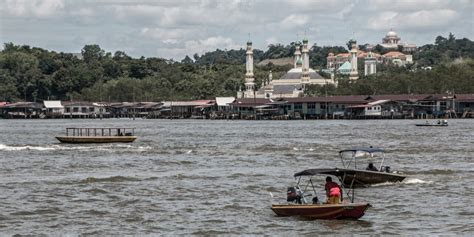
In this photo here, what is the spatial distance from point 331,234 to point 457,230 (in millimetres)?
4431

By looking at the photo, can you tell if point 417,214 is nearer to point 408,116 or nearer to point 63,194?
point 63,194

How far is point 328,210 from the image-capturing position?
36719 mm

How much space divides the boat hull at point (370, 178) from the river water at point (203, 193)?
464mm

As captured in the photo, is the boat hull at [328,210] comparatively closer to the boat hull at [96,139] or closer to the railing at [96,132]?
the boat hull at [96,139]

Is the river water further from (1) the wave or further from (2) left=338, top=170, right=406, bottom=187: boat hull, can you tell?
(2) left=338, top=170, right=406, bottom=187: boat hull

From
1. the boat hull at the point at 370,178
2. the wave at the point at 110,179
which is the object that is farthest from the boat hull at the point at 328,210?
the wave at the point at 110,179

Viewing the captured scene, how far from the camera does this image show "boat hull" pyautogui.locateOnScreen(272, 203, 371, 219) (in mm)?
36500

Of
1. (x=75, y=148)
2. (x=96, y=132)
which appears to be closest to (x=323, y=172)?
(x=75, y=148)

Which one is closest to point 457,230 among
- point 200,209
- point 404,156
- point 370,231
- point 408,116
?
point 370,231

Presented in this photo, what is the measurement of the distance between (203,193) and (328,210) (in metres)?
11.8

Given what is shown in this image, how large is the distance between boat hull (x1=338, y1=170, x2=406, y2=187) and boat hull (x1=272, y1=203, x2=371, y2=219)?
8101 millimetres

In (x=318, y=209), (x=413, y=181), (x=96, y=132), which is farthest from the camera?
(x=96, y=132)

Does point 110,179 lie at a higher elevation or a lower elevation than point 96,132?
lower

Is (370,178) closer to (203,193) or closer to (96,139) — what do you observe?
(203,193)
